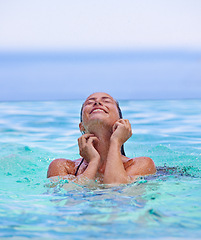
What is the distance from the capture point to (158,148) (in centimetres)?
500

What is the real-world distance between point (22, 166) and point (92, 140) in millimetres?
1575

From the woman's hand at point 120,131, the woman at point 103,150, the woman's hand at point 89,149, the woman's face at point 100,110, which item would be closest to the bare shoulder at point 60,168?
the woman at point 103,150

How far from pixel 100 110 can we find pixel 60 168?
0.58 metres

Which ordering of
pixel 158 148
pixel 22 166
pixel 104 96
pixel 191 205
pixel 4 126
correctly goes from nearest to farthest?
pixel 191 205
pixel 104 96
pixel 22 166
pixel 158 148
pixel 4 126

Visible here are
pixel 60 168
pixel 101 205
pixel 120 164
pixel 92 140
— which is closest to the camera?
pixel 101 205

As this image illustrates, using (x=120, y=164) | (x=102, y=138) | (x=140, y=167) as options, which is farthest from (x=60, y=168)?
(x=140, y=167)

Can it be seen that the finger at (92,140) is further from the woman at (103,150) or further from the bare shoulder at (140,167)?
the bare shoulder at (140,167)

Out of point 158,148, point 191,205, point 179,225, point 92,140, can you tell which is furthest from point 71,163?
point 158,148

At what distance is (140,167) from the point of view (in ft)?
9.94

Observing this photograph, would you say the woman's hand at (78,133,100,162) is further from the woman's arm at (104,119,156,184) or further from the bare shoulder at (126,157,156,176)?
the bare shoulder at (126,157,156,176)

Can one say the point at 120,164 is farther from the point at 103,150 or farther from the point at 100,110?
the point at 100,110

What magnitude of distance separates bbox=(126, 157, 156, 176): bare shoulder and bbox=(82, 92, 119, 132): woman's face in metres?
0.37

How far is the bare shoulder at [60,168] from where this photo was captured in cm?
301

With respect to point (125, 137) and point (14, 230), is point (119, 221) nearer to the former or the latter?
point (14, 230)
